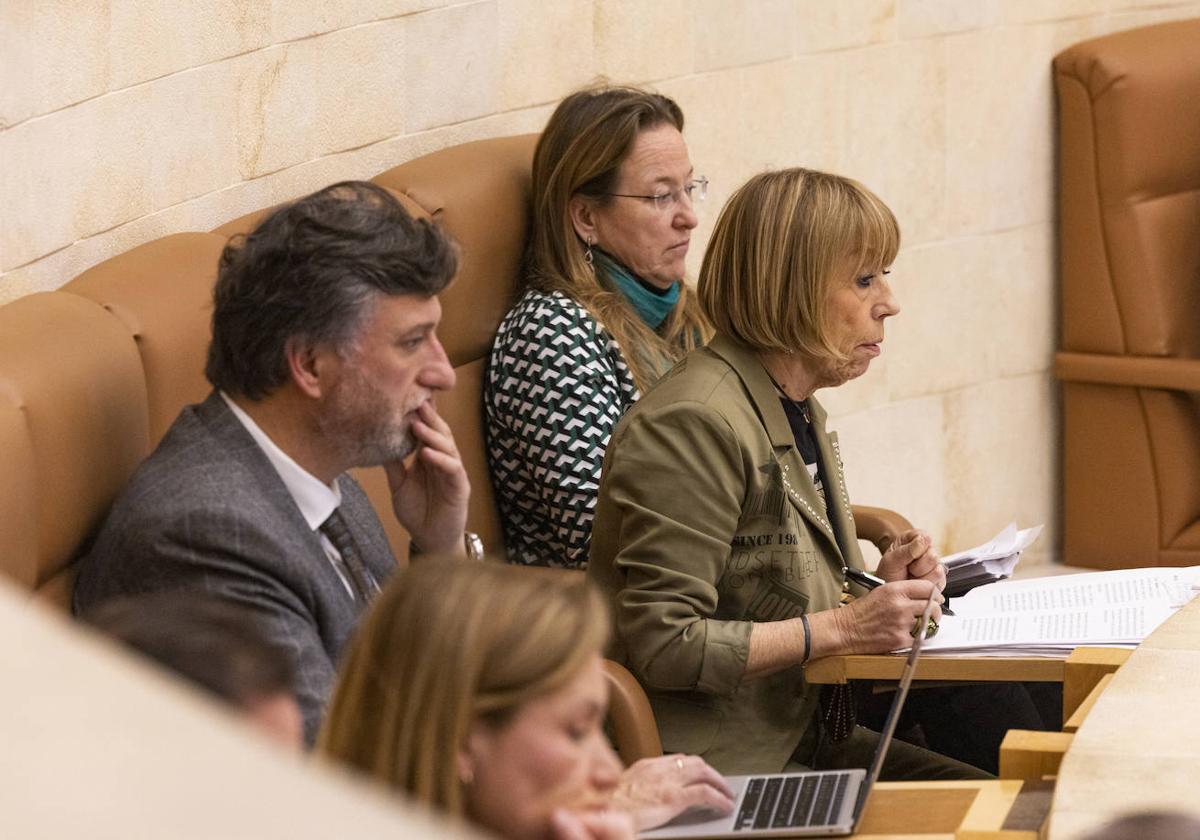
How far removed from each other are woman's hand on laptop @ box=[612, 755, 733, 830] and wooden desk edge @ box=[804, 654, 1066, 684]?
0.40 m

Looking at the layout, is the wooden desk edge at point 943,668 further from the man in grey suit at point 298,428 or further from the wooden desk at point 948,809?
the man in grey suit at point 298,428

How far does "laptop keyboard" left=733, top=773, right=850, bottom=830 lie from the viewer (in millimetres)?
1795

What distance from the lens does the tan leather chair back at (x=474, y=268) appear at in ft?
9.86

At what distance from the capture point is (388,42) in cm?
322

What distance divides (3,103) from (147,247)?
10.5 inches

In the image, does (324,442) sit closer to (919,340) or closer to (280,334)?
(280,334)

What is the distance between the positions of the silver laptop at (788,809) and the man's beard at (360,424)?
0.53 meters

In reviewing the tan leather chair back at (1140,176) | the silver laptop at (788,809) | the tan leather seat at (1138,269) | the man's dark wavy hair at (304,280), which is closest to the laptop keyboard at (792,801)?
the silver laptop at (788,809)

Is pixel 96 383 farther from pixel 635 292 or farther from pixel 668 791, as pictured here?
pixel 635 292

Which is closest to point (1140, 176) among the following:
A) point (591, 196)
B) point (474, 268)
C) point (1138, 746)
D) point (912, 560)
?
point (591, 196)

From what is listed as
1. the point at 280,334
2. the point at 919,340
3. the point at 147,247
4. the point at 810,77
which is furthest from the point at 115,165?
the point at 919,340

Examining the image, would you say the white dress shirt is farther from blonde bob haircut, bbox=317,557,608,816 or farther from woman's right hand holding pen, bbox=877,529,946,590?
woman's right hand holding pen, bbox=877,529,946,590

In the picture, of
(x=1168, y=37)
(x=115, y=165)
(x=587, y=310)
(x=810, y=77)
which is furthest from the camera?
(x=1168, y=37)

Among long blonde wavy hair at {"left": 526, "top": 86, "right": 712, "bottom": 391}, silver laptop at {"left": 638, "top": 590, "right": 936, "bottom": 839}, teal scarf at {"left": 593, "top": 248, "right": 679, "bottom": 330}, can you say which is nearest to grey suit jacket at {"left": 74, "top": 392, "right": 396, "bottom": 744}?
silver laptop at {"left": 638, "top": 590, "right": 936, "bottom": 839}
